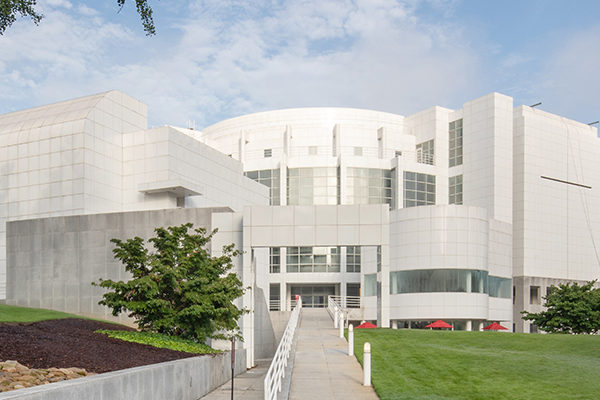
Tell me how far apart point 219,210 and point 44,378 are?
24.2 m

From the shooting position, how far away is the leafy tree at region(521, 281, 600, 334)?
45.4 m

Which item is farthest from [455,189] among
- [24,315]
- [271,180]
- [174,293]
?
[174,293]

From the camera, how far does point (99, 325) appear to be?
102ft

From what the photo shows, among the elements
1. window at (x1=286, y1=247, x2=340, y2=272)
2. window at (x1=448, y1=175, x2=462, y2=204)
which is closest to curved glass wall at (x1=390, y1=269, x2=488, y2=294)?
window at (x1=286, y1=247, x2=340, y2=272)

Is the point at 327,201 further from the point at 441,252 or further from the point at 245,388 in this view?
the point at 245,388

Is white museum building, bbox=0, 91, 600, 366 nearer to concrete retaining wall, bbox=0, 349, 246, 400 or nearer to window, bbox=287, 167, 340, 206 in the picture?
window, bbox=287, 167, 340, 206

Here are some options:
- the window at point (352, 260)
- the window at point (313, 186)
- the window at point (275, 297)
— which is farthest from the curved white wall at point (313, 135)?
the window at point (275, 297)

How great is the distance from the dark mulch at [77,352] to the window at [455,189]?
60.5 metres

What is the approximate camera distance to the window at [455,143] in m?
79.4

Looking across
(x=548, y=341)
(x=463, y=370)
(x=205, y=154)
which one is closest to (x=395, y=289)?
(x=205, y=154)

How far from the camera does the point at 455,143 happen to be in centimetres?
8006

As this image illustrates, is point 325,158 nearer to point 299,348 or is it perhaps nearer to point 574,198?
point 574,198

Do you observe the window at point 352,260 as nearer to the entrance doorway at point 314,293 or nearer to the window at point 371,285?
the entrance doorway at point 314,293

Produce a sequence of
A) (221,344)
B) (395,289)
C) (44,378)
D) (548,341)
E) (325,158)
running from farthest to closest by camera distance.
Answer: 1. (325,158)
2. (395,289)
3. (221,344)
4. (548,341)
5. (44,378)
